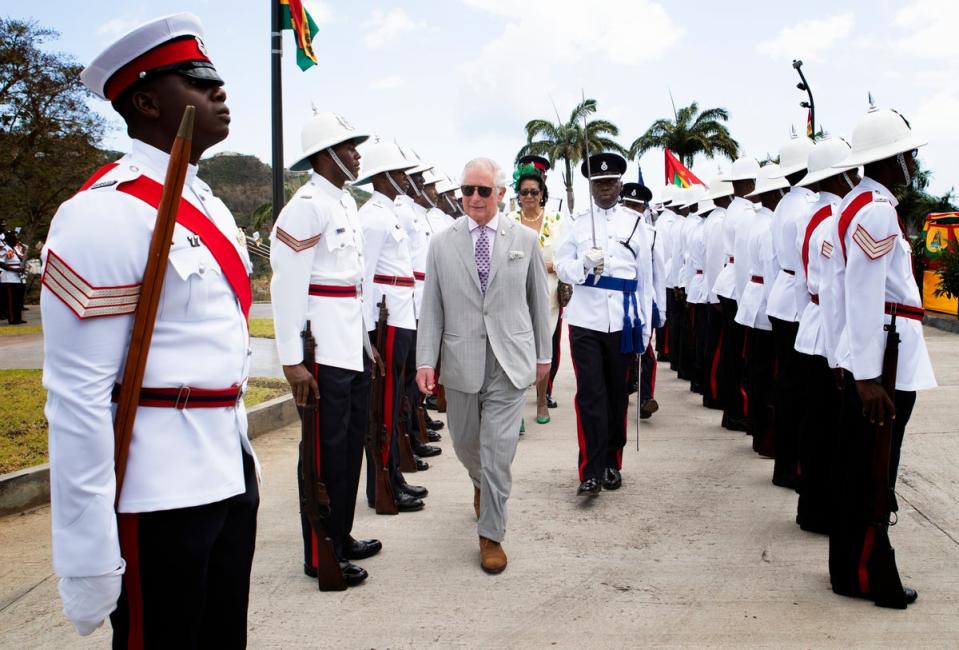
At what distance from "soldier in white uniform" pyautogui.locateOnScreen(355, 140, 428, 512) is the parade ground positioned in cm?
33

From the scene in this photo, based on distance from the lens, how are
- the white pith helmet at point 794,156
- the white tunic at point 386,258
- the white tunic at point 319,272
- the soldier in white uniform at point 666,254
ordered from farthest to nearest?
the soldier in white uniform at point 666,254 → the white pith helmet at point 794,156 → the white tunic at point 386,258 → the white tunic at point 319,272

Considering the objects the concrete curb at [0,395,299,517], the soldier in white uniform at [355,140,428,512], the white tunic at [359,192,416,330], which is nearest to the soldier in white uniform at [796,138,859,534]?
the soldier in white uniform at [355,140,428,512]

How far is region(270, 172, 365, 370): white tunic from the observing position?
4160mm

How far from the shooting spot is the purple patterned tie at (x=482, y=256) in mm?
4939

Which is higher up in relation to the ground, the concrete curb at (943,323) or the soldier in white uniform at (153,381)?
the soldier in white uniform at (153,381)

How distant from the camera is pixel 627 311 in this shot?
20.3 feet

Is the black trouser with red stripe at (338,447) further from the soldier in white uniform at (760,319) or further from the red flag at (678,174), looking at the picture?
the red flag at (678,174)

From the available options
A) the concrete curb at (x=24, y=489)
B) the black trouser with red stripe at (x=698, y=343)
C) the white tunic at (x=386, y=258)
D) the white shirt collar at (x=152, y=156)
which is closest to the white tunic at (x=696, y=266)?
the black trouser with red stripe at (x=698, y=343)

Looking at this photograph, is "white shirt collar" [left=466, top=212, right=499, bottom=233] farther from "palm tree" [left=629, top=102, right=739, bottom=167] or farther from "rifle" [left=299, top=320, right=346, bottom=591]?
"palm tree" [left=629, top=102, right=739, bottom=167]

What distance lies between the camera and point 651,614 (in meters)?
3.96

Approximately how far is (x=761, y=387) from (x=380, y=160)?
3623mm

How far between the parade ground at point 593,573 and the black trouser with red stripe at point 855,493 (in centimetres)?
13

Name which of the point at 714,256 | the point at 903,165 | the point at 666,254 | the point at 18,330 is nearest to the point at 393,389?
the point at 903,165

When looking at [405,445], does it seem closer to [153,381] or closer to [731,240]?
[731,240]
